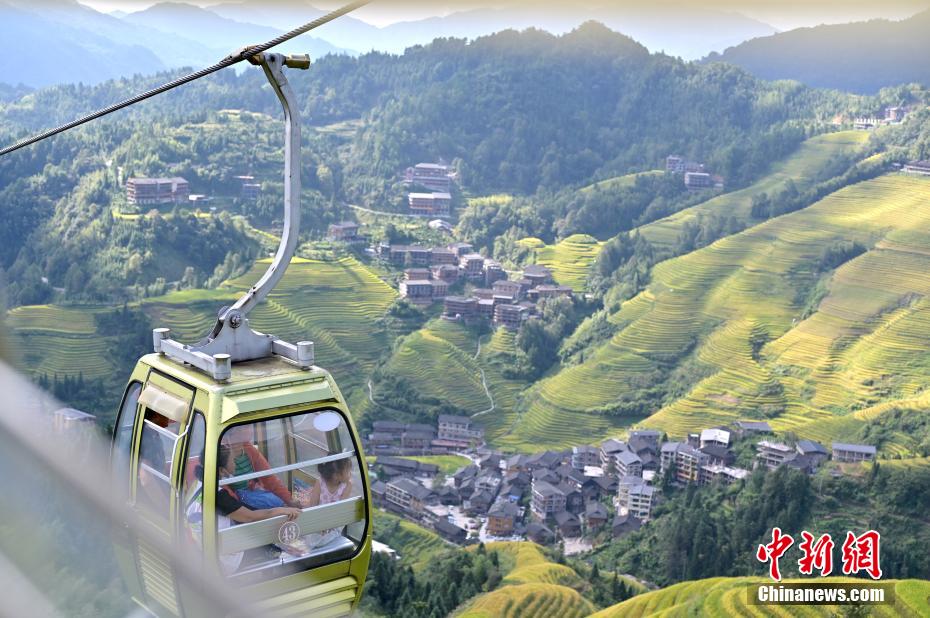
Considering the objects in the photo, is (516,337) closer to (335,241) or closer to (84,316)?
(335,241)

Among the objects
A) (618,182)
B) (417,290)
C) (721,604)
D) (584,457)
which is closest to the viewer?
(721,604)

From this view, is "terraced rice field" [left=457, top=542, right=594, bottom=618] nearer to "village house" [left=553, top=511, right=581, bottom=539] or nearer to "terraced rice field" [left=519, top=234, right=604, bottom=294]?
"village house" [left=553, top=511, right=581, bottom=539]

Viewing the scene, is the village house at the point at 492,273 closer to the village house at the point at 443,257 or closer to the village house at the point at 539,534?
the village house at the point at 443,257

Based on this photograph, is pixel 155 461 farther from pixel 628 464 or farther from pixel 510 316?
pixel 510 316

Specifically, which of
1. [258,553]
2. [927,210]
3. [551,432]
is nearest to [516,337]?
[551,432]

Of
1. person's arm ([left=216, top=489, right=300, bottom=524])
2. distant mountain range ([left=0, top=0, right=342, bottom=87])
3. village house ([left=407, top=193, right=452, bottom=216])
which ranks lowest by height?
village house ([left=407, top=193, right=452, bottom=216])

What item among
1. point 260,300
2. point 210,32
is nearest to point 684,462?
point 260,300

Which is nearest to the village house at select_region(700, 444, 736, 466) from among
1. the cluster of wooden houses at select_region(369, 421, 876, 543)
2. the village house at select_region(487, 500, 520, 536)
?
the cluster of wooden houses at select_region(369, 421, 876, 543)
